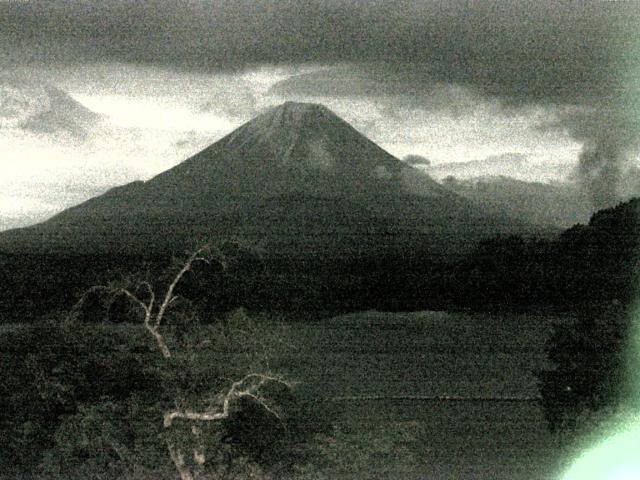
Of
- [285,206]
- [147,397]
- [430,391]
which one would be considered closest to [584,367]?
[430,391]

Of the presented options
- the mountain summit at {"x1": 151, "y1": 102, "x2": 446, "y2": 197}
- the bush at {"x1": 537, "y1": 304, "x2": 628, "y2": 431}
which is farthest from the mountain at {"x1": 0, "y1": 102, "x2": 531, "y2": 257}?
the bush at {"x1": 537, "y1": 304, "x2": 628, "y2": 431}

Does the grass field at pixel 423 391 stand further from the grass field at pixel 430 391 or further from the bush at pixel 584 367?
the bush at pixel 584 367

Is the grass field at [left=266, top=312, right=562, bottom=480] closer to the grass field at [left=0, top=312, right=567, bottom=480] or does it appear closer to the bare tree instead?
the grass field at [left=0, top=312, right=567, bottom=480]

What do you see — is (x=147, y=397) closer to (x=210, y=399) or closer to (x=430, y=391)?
(x=210, y=399)

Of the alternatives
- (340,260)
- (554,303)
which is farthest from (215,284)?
(554,303)

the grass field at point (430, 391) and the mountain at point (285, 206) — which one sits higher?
the mountain at point (285, 206)

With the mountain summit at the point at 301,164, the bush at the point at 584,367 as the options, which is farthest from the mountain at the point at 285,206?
the bush at the point at 584,367

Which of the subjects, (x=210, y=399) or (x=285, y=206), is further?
(x=285, y=206)

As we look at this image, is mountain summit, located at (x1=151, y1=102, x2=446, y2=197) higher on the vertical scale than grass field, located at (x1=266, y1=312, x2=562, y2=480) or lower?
higher

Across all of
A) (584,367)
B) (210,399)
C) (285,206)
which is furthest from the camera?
(285,206)
